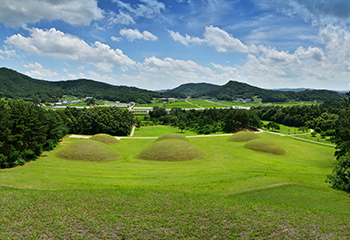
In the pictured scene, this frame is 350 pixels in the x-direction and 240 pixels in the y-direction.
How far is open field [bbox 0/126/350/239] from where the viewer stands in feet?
42.8

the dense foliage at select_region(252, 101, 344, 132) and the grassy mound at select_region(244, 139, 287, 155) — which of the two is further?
the dense foliage at select_region(252, 101, 344, 132)

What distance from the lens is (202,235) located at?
1277cm

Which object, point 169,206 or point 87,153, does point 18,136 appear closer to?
point 87,153

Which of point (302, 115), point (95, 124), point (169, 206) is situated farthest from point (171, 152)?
point (302, 115)

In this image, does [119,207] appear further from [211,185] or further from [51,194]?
[211,185]

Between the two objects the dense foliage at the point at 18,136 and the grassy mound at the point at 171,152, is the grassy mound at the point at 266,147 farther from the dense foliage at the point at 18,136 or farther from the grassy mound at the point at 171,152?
the dense foliage at the point at 18,136

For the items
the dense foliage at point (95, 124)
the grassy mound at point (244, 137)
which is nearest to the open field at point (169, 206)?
the grassy mound at point (244, 137)

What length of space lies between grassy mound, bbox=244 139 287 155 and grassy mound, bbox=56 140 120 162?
31726mm

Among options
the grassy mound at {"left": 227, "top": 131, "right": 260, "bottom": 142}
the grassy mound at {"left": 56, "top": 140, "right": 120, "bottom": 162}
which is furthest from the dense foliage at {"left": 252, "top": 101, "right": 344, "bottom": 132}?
the grassy mound at {"left": 56, "top": 140, "right": 120, "bottom": 162}

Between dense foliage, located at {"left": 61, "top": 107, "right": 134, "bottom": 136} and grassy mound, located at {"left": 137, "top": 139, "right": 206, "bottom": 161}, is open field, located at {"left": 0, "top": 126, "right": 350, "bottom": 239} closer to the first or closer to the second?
grassy mound, located at {"left": 137, "top": 139, "right": 206, "bottom": 161}

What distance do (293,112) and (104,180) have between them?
12308 centimetres

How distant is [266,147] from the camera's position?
155ft

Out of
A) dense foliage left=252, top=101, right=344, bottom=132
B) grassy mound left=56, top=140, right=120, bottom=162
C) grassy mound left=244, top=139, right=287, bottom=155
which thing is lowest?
Answer: grassy mound left=56, top=140, right=120, bottom=162

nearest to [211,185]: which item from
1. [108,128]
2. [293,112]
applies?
[108,128]
